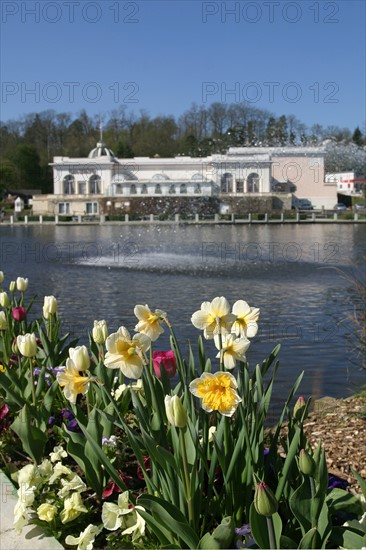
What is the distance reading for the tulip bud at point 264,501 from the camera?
1.83 meters

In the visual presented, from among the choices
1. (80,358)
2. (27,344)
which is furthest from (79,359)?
(27,344)

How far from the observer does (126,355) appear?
2334 millimetres

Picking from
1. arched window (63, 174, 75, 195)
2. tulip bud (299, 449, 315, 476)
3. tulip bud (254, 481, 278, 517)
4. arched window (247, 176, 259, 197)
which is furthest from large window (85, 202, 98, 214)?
tulip bud (254, 481, 278, 517)

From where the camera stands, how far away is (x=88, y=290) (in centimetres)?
1347

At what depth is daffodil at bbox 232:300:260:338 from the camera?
2.58 m

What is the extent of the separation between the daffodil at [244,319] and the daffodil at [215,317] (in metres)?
0.10

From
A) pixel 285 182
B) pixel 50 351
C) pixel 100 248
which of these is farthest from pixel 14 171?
pixel 50 351

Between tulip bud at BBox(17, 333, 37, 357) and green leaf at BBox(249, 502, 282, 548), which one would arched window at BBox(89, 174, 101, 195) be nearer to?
tulip bud at BBox(17, 333, 37, 357)

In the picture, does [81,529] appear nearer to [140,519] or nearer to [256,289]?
[140,519]

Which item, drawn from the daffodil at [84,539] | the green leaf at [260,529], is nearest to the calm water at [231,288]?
the daffodil at [84,539]

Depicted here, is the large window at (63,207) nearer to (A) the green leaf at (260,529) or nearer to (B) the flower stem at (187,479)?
(B) the flower stem at (187,479)

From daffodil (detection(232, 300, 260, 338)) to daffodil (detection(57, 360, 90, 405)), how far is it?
0.61 meters

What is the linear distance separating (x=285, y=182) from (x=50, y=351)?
63.8 meters

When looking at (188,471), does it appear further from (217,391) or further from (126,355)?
(126,355)
